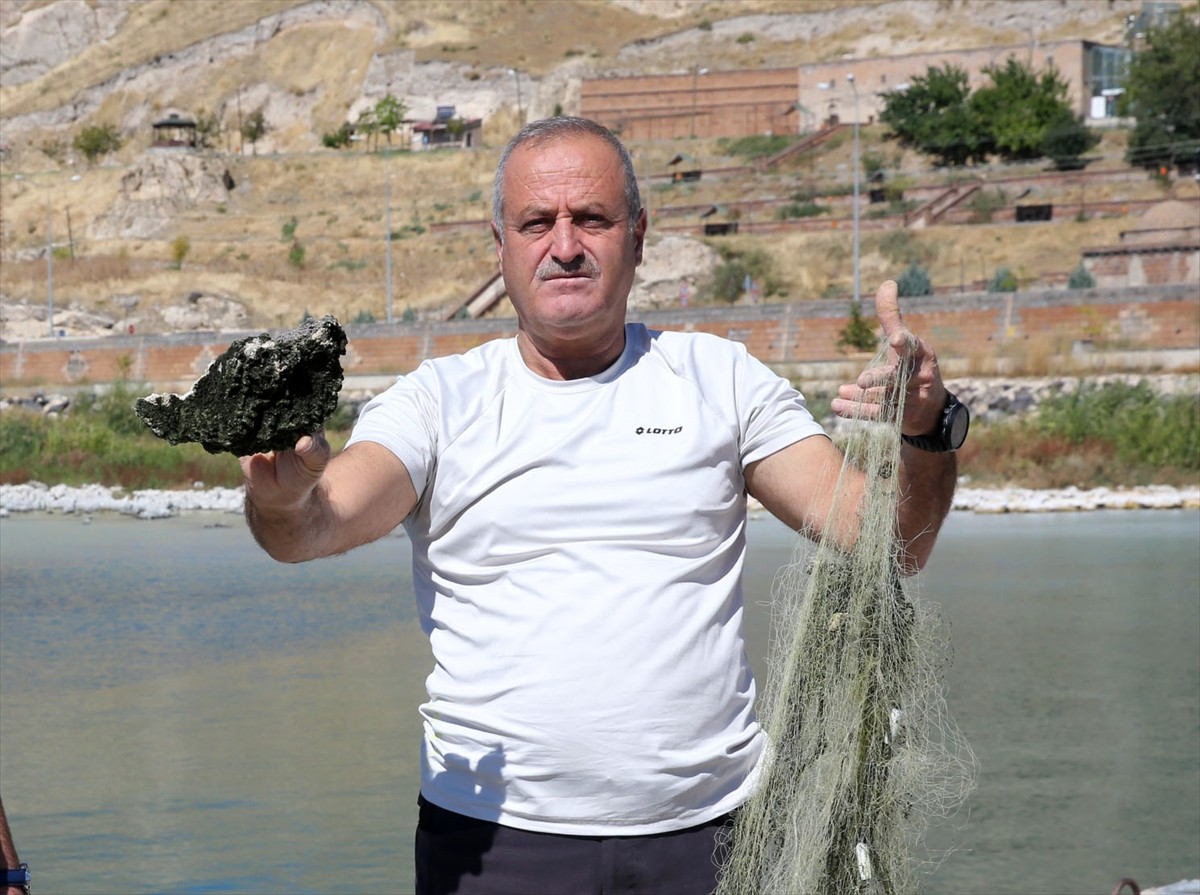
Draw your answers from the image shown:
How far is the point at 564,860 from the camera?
6.72 feet

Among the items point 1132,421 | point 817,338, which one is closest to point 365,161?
point 817,338

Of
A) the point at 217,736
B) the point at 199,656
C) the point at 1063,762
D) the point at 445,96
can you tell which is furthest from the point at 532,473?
the point at 445,96

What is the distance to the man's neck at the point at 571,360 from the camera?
2.19m

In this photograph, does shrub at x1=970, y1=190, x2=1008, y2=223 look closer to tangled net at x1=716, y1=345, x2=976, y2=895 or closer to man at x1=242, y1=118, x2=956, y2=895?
tangled net at x1=716, y1=345, x2=976, y2=895

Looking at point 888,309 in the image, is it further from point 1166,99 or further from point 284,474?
point 1166,99

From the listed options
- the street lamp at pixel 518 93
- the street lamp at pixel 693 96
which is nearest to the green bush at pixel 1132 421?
the street lamp at pixel 693 96

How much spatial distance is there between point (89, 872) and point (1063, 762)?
14.6 ft

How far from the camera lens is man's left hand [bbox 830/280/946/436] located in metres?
2.07

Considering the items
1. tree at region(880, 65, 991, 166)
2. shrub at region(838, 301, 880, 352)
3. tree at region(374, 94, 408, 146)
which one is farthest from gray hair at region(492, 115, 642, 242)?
tree at region(374, 94, 408, 146)

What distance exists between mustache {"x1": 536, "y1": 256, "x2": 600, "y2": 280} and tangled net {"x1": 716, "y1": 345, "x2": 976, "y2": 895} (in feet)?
1.30

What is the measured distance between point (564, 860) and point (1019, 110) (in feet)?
185

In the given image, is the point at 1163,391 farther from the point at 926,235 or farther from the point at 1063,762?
the point at 926,235

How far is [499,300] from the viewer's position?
148 feet

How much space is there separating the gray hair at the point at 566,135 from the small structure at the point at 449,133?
6929 cm
